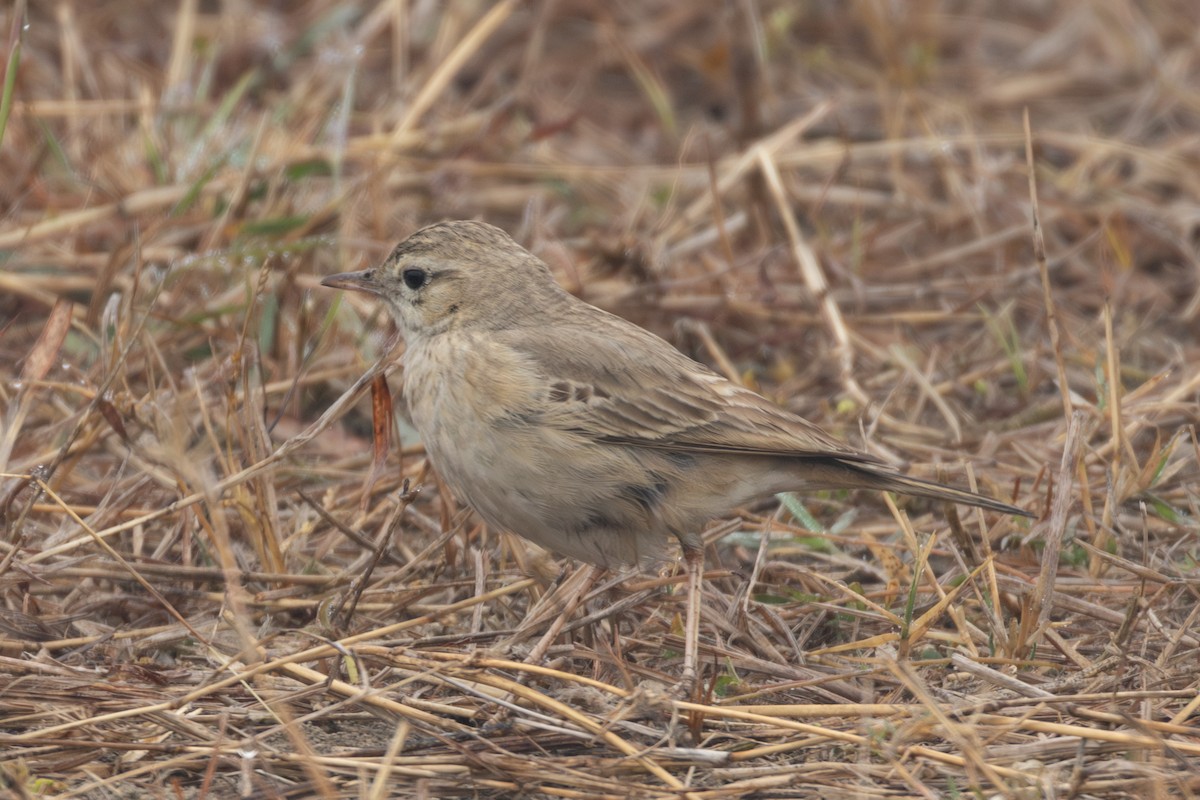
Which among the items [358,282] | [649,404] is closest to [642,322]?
[358,282]

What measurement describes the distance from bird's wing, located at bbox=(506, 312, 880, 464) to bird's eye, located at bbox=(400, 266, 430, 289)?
409 millimetres

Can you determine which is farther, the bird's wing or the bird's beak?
the bird's beak

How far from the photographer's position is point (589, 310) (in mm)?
5305

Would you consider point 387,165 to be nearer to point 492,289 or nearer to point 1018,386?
point 492,289

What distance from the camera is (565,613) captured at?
4.62 meters

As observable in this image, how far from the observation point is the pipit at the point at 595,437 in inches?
178

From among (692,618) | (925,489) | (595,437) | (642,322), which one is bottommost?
(642,322)

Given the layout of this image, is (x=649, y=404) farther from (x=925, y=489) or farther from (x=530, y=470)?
(x=925, y=489)

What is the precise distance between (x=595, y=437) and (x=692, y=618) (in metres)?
0.62

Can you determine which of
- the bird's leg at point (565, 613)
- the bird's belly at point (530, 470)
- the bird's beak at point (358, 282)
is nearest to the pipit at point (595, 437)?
the bird's belly at point (530, 470)

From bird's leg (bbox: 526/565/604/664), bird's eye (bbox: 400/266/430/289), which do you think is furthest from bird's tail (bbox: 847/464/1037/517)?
bird's eye (bbox: 400/266/430/289)

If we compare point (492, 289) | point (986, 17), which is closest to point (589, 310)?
point (492, 289)

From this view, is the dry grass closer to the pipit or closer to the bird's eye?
the pipit

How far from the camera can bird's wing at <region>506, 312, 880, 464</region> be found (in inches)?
183
